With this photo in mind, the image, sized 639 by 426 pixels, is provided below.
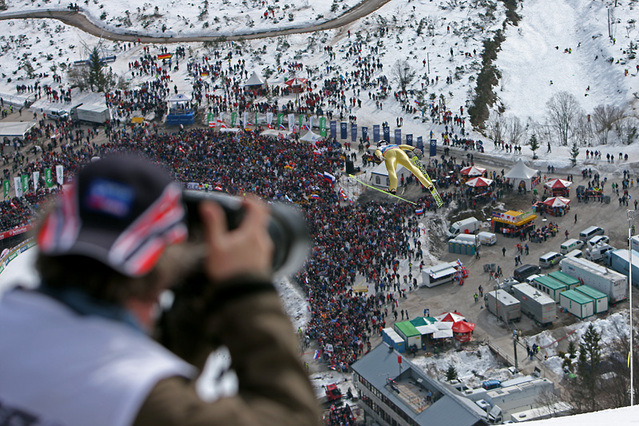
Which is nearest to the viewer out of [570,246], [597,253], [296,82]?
[597,253]

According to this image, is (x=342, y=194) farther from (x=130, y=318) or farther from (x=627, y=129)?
(x=130, y=318)

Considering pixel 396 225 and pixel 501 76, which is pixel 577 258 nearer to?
pixel 396 225

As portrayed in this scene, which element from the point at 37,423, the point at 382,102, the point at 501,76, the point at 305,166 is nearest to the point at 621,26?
the point at 501,76

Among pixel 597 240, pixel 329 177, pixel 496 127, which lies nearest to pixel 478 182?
pixel 597 240

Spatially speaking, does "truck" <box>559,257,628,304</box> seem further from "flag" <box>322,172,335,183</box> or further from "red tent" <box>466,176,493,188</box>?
"flag" <box>322,172,335,183</box>

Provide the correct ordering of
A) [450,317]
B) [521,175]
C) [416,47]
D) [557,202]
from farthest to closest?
[416,47] < [521,175] < [557,202] < [450,317]

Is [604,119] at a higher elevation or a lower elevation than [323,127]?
lower

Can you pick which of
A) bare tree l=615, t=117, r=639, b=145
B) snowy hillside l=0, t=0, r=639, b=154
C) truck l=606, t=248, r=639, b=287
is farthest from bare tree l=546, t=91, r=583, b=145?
truck l=606, t=248, r=639, b=287

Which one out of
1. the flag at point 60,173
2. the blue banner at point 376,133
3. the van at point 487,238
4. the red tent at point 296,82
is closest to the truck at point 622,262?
the van at point 487,238
